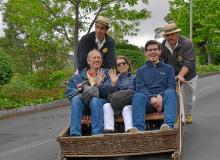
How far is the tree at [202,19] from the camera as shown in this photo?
47.7 meters

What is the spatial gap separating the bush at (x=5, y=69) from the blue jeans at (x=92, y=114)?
32.1 ft

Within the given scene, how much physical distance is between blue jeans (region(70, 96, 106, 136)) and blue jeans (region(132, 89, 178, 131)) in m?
0.47

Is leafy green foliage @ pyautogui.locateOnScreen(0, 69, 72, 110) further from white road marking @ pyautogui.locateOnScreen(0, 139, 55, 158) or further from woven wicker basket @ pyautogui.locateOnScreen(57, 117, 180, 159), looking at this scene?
woven wicker basket @ pyautogui.locateOnScreen(57, 117, 180, 159)

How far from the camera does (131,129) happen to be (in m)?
7.41

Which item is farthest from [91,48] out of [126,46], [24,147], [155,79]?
[126,46]

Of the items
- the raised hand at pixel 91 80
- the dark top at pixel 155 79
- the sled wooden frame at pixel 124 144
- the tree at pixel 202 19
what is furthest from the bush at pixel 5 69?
the tree at pixel 202 19

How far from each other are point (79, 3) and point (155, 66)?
1358 cm

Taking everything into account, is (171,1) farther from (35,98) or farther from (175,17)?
(35,98)

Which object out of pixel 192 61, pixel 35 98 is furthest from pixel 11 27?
pixel 192 61

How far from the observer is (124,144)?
7160 millimetres

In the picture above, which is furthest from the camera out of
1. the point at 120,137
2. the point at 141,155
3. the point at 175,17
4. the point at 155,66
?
the point at 175,17

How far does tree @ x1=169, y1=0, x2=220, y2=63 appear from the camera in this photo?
47656 millimetres

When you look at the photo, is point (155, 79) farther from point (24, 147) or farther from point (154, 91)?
point (24, 147)

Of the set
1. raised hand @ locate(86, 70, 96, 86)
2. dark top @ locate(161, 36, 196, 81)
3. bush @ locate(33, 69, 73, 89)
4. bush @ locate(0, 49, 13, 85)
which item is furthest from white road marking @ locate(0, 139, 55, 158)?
bush @ locate(33, 69, 73, 89)
